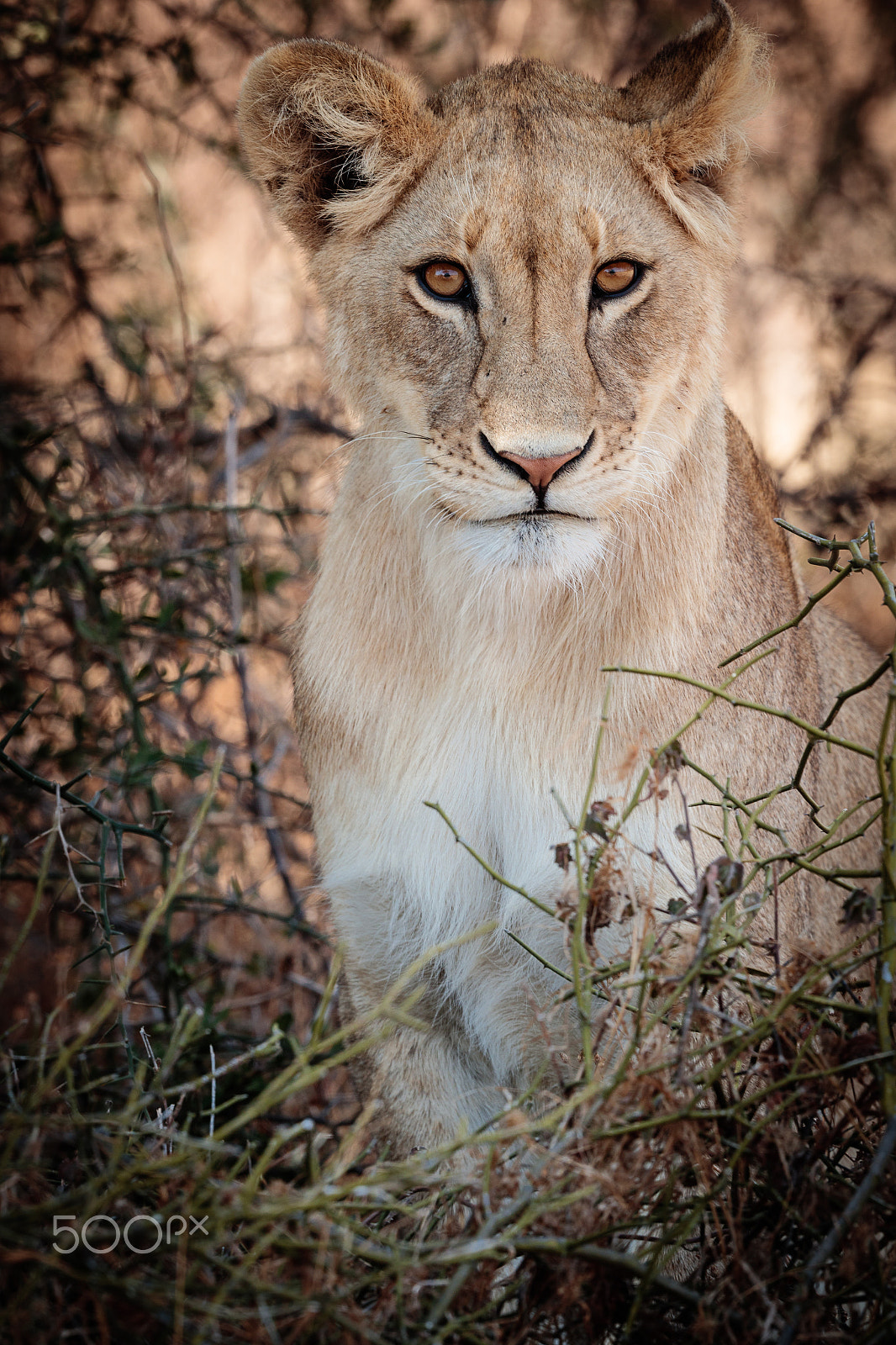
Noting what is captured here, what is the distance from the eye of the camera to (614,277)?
219 cm

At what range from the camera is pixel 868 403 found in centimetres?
730

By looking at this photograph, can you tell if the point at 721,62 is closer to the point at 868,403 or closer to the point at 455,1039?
the point at 455,1039

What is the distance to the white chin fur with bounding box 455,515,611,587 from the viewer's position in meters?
2.05

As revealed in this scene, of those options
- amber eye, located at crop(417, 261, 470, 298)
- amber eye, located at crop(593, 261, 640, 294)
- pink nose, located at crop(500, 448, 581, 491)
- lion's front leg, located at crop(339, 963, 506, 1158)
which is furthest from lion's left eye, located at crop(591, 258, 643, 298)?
lion's front leg, located at crop(339, 963, 506, 1158)

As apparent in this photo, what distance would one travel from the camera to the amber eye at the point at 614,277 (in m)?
2.18

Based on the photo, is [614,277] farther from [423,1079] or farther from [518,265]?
[423,1079]

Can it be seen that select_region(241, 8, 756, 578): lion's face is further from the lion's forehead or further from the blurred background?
the blurred background

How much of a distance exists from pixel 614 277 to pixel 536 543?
52cm

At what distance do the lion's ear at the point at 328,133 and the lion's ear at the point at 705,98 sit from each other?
432mm

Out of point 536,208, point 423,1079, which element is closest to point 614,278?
point 536,208

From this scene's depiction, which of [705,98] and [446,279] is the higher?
[705,98]

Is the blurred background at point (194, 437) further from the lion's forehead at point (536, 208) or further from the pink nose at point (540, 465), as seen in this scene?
the pink nose at point (540, 465)

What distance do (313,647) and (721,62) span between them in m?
1.34

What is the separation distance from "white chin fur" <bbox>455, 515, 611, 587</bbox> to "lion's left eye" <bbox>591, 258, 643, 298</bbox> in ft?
1.40
